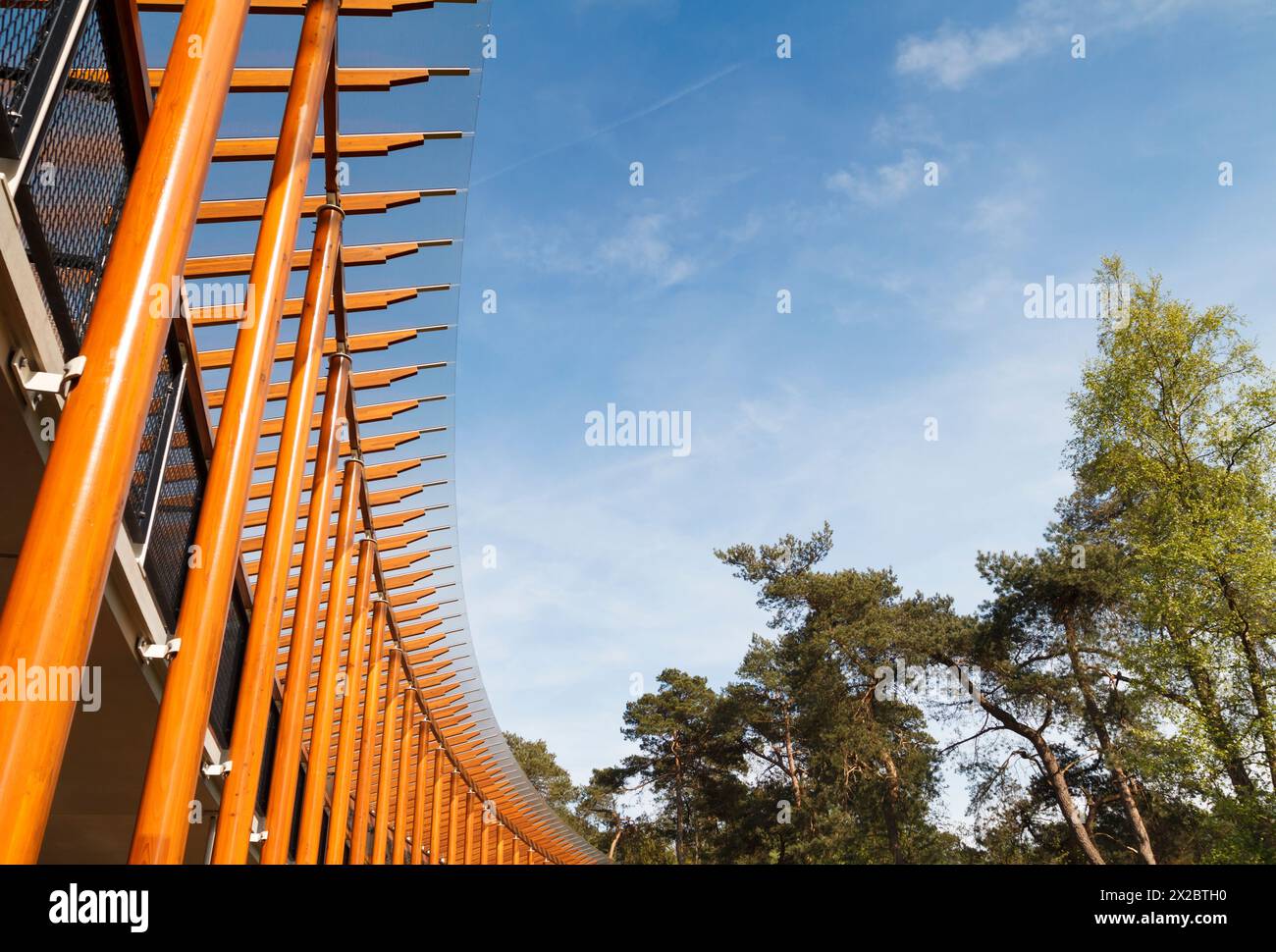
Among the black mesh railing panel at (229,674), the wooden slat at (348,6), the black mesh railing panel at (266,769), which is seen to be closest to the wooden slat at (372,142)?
the wooden slat at (348,6)

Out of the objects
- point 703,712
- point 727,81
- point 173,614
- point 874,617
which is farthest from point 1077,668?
point 727,81

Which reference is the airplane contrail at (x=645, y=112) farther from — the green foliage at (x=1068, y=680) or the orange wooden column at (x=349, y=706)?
the orange wooden column at (x=349, y=706)

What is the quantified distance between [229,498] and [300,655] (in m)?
3.58

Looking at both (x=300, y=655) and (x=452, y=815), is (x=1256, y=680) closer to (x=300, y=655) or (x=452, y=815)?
(x=300, y=655)

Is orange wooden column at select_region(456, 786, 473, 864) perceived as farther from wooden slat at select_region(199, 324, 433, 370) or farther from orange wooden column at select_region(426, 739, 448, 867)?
wooden slat at select_region(199, 324, 433, 370)

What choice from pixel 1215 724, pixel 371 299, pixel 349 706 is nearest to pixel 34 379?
pixel 371 299

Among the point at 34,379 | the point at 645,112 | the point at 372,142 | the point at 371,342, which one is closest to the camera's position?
the point at 34,379

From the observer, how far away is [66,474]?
140 inches

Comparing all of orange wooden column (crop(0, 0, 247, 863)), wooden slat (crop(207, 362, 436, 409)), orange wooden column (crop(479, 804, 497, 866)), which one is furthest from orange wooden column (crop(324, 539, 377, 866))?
orange wooden column (crop(479, 804, 497, 866))

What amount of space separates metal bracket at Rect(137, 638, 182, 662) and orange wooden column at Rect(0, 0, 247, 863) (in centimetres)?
285

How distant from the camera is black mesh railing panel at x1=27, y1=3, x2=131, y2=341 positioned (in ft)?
13.4

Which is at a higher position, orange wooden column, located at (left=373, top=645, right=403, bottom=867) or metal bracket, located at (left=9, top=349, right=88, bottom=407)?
orange wooden column, located at (left=373, top=645, right=403, bottom=867)

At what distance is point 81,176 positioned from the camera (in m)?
4.46

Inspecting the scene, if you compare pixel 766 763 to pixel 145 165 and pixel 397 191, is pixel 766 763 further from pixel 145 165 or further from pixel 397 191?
pixel 145 165
